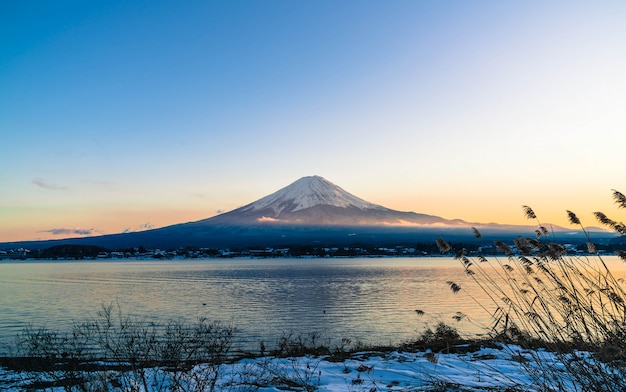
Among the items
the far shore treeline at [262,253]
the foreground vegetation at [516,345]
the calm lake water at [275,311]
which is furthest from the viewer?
the far shore treeline at [262,253]

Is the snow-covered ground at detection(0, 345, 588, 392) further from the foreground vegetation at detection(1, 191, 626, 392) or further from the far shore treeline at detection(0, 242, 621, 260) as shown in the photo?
the far shore treeline at detection(0, 242, 621, 260)

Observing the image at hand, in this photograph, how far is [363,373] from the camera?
831cm

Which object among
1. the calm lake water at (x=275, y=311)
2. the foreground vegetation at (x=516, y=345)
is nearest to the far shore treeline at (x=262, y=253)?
the calm lake water at (x=275, y=311)

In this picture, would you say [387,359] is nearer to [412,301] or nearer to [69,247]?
[412,301]

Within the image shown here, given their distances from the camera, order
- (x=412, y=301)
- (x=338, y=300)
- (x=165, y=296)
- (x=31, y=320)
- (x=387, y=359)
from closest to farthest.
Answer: (x=387, y=359), (x=31, y=320), (x=412, y=301), (x=338, y=300), (x=165, y=296)

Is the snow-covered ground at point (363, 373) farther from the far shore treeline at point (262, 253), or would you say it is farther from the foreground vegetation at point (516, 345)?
the far shore treeline at point (262, 253)

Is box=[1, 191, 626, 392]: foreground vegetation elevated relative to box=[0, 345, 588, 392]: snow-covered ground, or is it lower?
elevated

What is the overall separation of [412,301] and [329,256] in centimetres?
13761

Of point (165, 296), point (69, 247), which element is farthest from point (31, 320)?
point (69, 247)

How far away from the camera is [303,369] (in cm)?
880

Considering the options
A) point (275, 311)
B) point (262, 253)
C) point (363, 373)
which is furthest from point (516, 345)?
point (262, 253)

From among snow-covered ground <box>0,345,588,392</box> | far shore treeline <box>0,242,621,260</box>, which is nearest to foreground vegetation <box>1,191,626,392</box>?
snow-covered ground <box>0,345,588,392</box>

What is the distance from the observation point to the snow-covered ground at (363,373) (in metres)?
6.96

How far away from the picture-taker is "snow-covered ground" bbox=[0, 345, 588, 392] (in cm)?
696
